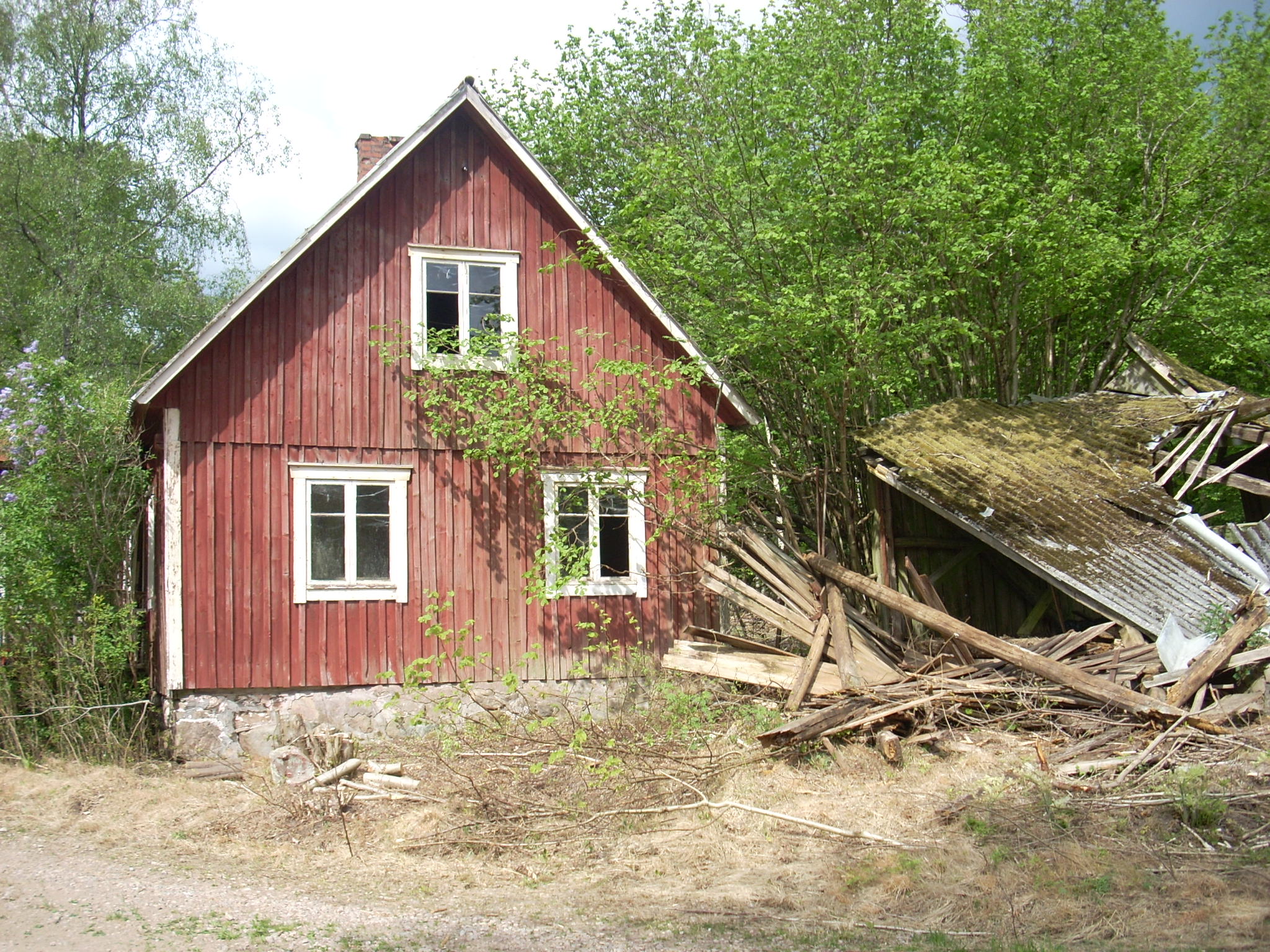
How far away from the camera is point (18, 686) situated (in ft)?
38.4

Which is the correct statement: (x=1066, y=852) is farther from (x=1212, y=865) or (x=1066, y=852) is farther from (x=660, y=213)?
(x=660, y=213)

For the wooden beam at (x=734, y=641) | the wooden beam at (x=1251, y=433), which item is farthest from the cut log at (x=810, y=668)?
the wooden beam at (x=1251, y=433)

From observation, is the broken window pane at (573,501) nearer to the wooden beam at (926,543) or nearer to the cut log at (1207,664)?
the wooden beam at (926,543)

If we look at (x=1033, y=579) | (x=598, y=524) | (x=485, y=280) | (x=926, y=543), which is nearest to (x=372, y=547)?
(x=598, y=524)

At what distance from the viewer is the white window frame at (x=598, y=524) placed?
13.2m

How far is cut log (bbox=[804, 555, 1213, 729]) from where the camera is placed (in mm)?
9523

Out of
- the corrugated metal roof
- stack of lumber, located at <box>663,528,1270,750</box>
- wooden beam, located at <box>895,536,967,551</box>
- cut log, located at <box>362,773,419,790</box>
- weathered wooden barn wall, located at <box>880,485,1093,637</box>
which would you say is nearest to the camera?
stack of lumber, located at <box>663,528,1270,750</box>

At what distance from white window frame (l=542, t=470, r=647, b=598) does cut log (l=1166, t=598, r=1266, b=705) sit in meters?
6.22

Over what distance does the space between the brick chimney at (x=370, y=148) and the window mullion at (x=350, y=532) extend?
493 centimetres

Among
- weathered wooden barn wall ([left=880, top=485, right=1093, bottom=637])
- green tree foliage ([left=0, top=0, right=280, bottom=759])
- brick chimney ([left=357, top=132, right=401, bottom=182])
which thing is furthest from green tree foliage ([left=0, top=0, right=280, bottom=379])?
weathered wooden barn wall ([left=880, top=485, right=1093, bottom=637])

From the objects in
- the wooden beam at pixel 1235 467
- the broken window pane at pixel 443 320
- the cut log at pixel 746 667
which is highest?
the broken window pane at pixel 443 320

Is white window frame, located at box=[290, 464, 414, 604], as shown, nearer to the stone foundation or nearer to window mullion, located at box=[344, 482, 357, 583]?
window mullion, located at box=[344, 482, 357, 583]

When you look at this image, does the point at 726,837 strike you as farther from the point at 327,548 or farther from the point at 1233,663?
the point at 327,548

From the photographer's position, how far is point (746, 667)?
37.8 ft
